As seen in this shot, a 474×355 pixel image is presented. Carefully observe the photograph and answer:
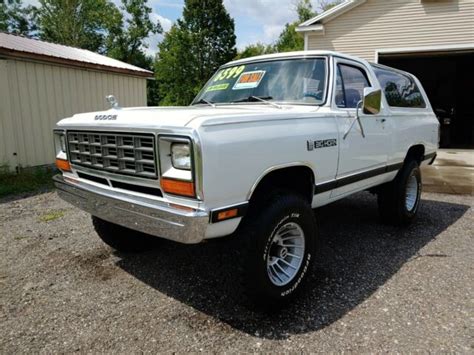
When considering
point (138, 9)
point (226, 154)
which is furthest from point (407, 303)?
point (138, 9)

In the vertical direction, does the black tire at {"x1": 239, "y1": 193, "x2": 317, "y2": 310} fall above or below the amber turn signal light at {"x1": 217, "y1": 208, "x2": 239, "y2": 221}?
below

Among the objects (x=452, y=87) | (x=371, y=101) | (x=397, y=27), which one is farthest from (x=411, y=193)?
(x=452, y=87)

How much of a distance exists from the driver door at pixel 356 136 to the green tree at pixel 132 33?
128 ft

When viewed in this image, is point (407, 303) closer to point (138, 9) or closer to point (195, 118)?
point (195, 118)

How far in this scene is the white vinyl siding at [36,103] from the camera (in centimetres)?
761

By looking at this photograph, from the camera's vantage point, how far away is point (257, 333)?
259 centimetres

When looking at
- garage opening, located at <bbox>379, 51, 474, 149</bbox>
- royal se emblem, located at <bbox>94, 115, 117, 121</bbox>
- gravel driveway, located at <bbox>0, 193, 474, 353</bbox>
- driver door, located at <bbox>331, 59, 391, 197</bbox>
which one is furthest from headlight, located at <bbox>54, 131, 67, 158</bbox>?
garage opening, located at <bbox>379, 51, 474, 149</bbox>

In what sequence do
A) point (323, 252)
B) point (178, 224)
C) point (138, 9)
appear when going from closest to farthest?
point (178, 224)
point (323, 252)
point (138, 9)

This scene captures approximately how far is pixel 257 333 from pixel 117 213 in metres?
1.29

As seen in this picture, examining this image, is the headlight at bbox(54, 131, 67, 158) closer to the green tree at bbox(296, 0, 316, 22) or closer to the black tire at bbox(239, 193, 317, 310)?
the black tire at bbox(239, 193, 317, 310)

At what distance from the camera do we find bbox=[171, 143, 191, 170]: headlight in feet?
7.44

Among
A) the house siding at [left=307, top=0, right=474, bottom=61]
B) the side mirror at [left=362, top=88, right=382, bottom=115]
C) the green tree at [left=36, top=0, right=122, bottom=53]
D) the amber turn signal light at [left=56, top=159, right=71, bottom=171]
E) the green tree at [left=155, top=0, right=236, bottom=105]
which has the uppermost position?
the green tree at [left=36, top=0, right=122, bottom=53]

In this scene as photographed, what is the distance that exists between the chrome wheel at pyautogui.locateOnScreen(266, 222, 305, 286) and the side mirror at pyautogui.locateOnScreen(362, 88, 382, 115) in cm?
139

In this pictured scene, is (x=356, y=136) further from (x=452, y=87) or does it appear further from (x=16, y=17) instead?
(x=16, y=17)
